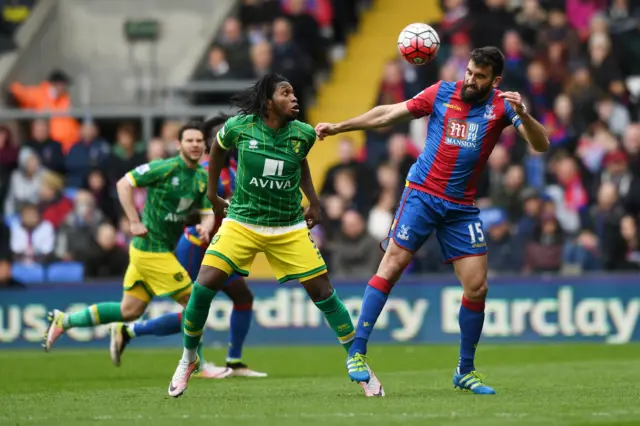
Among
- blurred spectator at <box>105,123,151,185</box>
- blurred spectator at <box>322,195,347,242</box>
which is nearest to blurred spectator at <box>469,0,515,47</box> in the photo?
blurred spectator at <box>322,195,347,242</box>

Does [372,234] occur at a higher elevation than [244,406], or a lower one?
lower

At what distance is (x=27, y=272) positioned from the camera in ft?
65.1

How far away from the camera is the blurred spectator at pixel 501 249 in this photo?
18.8 metres

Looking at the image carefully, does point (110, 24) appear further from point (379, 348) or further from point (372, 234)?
point (379, 348)

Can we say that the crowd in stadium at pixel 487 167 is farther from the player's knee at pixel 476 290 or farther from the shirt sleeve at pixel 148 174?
the player's knee at pixel 476 290

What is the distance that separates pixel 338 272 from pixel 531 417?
1047cm

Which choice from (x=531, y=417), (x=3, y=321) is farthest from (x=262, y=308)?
(x=531, y=417)

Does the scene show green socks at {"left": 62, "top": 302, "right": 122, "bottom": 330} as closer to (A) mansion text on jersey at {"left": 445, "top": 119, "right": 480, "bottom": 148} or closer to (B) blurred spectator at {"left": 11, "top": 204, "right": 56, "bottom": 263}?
(A) mansion text on jersey at {"left": 445, "top": 119, "right": 480, "bottom": 148}

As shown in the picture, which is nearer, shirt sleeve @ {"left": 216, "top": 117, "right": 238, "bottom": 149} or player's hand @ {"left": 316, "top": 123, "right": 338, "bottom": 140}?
player's hand @ {"left": 316, "top": 123, "right": 338, "bottom": 140}

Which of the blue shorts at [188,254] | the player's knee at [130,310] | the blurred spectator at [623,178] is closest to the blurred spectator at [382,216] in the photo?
the blurred spectator at [623,178]

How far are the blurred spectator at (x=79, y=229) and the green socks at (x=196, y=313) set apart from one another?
9.21m

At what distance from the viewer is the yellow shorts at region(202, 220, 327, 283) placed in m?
10.3

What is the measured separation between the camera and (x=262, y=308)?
61.4ft

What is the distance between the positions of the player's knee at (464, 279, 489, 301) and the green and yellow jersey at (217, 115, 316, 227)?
1470 mm
